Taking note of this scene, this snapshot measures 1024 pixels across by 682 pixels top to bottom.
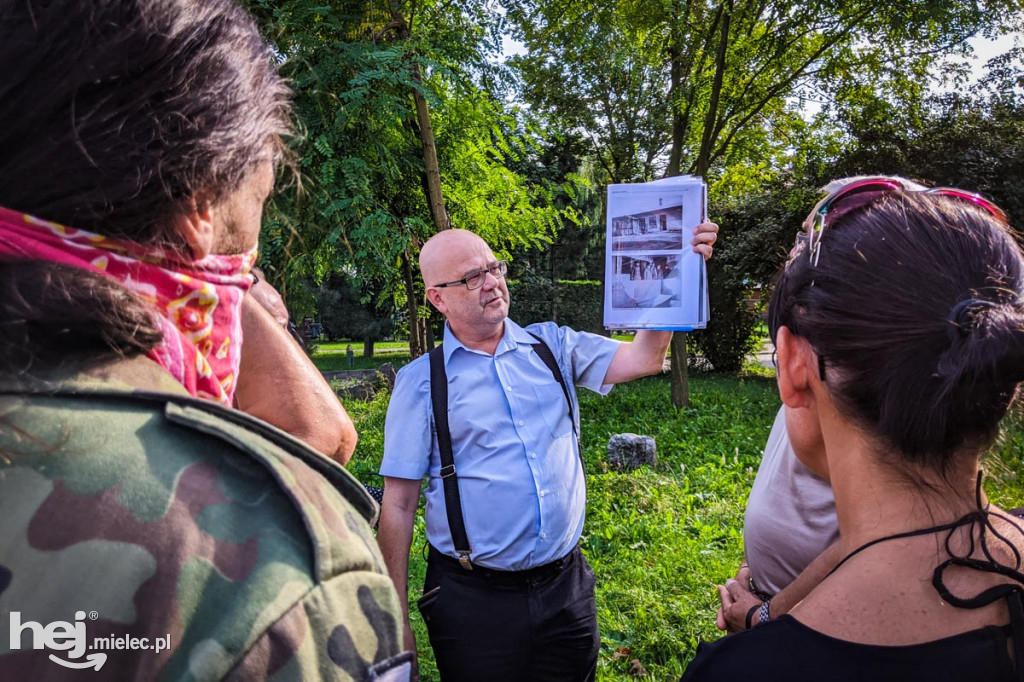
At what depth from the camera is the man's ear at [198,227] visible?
0.92 meters

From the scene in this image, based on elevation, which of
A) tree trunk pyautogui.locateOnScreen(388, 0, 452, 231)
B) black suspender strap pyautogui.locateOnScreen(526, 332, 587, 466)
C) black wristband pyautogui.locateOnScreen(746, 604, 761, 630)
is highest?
tree trunk pyautogui.locateOnScreen(388, 0, 452, 231)

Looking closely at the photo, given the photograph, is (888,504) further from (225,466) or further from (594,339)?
(594,339)

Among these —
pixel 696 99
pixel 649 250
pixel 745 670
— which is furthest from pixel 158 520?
pixel 696 99

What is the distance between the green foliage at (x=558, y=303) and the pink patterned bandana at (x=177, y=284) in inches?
716

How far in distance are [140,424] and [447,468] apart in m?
2.06

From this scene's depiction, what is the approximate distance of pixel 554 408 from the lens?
2926 mm

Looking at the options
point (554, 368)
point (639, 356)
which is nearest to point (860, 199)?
point (639, 356)

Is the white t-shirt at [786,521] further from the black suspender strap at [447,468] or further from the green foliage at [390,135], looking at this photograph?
the green foliage at [390,135]

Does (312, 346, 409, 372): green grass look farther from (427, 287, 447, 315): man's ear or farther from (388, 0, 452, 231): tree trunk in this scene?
(427, 287, 447, 315): man's ear

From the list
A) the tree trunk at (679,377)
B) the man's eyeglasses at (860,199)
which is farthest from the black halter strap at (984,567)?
the tree trunk at (679,377)

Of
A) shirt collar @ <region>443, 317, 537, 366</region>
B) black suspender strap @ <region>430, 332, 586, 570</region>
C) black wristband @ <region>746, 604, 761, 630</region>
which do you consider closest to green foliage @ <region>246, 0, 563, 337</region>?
shirt collar @ <region>443, 317, 537, 366</region>

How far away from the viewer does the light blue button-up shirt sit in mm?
2689

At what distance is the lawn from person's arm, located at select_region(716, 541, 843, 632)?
0.42m

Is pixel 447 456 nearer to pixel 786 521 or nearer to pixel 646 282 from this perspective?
pixel 646 282
